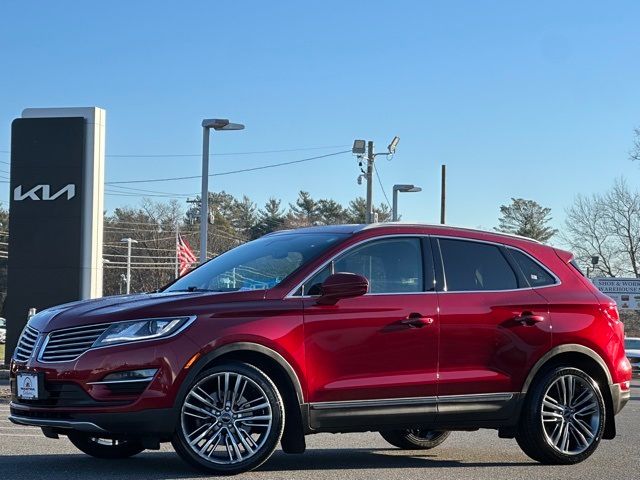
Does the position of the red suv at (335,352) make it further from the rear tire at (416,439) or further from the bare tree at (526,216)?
the bare tree at (526,216)

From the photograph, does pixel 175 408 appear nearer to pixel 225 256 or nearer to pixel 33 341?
pixel 33 341

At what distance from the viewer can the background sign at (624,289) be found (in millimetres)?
59094

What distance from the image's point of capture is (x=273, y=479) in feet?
23.7

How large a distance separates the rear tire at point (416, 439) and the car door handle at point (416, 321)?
1.91 m

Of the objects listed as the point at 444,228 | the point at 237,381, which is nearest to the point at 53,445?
the point at 237,381

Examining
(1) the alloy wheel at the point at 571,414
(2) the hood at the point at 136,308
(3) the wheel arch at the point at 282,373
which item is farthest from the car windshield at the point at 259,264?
(1) the alloy wheel at the point at 571,414

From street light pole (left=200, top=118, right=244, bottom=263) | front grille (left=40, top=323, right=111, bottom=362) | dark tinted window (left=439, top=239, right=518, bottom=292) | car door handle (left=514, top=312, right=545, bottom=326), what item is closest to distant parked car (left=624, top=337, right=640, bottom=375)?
street light pole (left=200, top=118, right=244, bottom=263)

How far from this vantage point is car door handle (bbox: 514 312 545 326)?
327 inches

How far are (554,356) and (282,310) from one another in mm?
2275

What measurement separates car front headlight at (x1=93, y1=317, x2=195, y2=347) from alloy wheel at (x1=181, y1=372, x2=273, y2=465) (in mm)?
396

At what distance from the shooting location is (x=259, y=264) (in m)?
8.10

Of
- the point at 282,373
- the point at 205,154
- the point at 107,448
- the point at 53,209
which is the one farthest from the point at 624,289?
the point at 282,373

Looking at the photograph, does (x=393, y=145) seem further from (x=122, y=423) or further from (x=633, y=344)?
(x=122, y=423)

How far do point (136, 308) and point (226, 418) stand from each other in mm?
915
